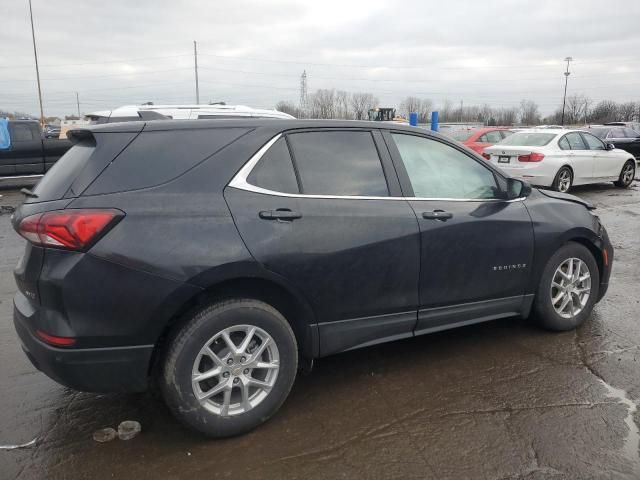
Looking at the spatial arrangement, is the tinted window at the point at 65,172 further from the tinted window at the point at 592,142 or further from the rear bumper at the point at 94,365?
the tinted window at the point at 592,142


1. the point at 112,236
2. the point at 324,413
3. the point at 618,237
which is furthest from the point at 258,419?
the point at 618,237

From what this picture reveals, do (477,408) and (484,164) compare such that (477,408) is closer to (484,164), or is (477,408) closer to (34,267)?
(484,164)

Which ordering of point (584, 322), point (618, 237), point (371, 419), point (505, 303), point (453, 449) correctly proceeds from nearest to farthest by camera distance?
point (453, 449), point (371, 419), point (505, 303), point (584, 322), point (618, 237)

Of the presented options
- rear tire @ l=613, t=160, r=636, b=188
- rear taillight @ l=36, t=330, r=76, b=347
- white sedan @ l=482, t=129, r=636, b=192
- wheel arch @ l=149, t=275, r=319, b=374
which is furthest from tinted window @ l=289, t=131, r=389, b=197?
rear tire @ l=613, t=160, r=636, b=188

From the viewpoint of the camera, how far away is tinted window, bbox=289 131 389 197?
319cm

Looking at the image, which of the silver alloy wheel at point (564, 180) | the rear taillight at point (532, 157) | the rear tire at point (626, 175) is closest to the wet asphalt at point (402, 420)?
the rear taillight at point (532, 157)

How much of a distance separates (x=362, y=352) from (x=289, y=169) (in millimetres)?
1679

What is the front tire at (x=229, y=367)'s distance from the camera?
2.72m

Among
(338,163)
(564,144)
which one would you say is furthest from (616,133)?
(338,163)

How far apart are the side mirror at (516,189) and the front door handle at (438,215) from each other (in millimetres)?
704

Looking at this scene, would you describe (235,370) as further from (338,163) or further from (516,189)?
(516,189)

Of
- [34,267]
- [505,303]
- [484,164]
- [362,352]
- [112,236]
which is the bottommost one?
[362,352]

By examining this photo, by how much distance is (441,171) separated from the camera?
3762mm

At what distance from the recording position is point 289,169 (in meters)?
3.12
